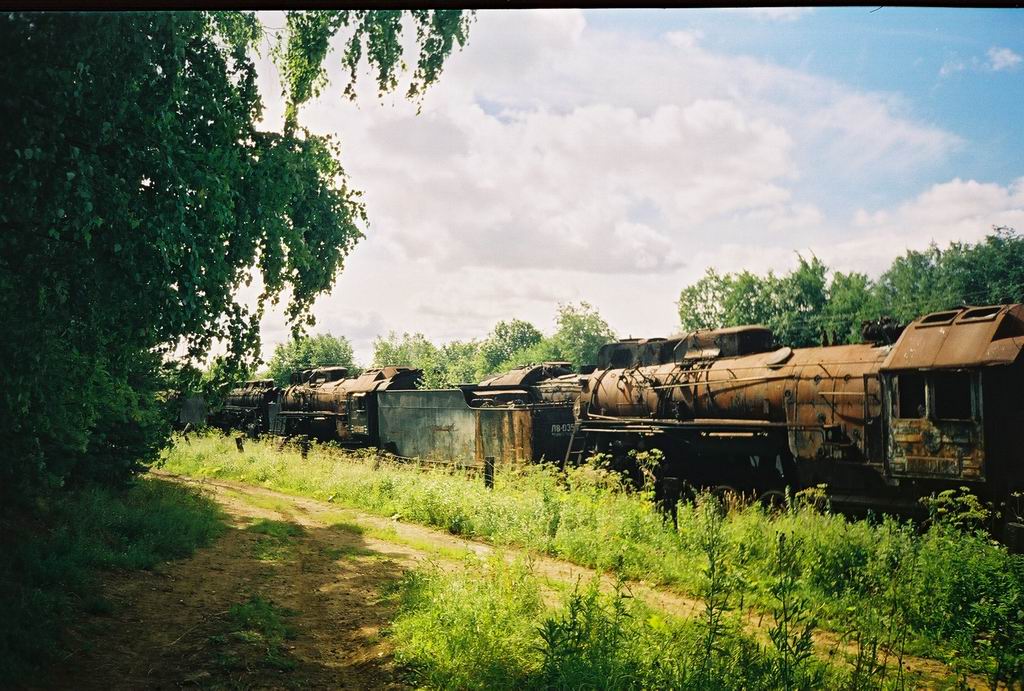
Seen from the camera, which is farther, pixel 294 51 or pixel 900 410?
pixel 294 51

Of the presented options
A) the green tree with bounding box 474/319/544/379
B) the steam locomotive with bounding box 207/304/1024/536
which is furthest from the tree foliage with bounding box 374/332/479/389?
the steam locomotive with bounding box 207/304/1024/536

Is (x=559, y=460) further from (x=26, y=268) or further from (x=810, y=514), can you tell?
(x=26, y=268)

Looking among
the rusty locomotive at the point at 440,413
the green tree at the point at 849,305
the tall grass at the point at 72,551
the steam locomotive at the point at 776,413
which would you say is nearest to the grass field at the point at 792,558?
the steam locomotive at the point at 776,413

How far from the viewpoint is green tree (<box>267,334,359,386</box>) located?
44.4 m

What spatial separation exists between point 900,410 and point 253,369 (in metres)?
8.96

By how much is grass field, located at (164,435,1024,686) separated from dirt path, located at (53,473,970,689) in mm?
327

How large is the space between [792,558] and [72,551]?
836cm

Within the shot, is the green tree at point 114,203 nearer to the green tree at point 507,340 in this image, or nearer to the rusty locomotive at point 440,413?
the rusty locomotive at point 440,413

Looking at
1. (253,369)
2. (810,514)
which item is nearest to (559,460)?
(810,514)

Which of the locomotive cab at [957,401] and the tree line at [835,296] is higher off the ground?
the tree line at [835,296]

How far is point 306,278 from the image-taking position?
9.97m

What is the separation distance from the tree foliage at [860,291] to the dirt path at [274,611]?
29883 mm

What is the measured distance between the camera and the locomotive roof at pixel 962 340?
8062 millimetres

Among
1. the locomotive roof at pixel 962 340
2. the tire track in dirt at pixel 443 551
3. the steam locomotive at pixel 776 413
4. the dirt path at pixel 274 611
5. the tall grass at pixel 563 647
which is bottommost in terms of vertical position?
the tire track in dirt at pixel 443 551
